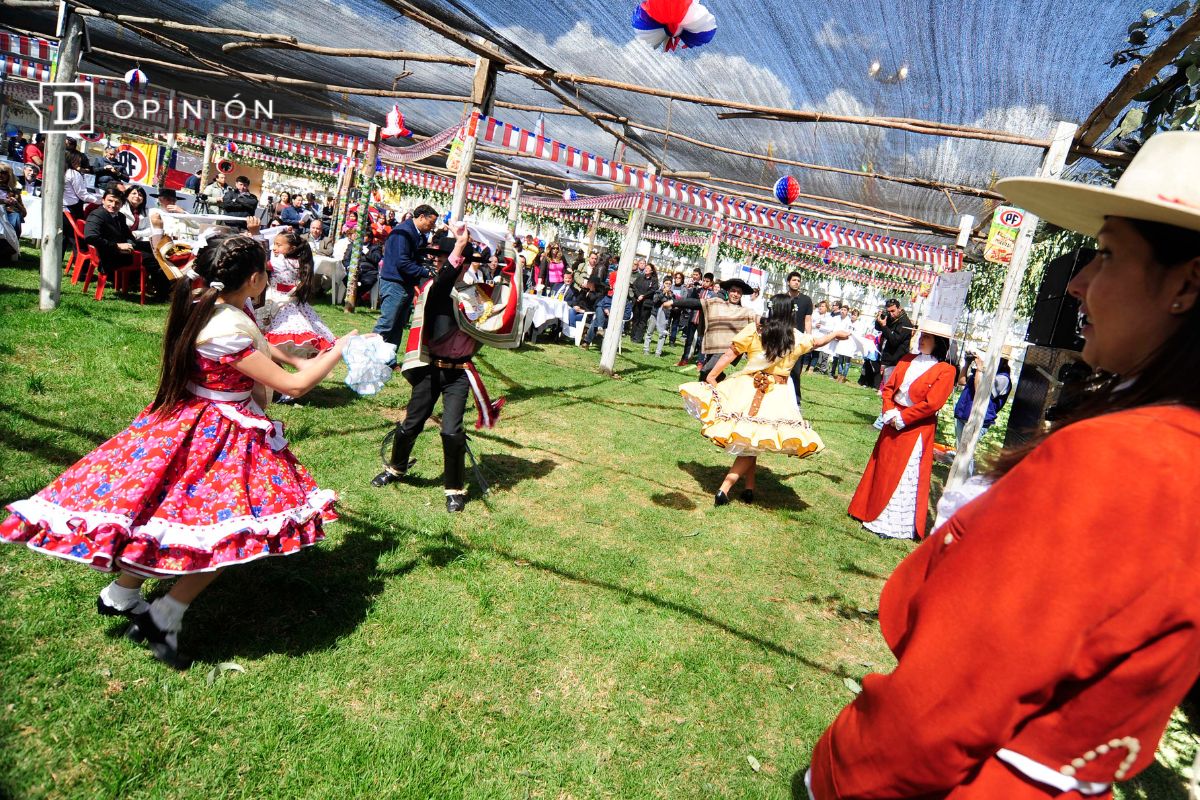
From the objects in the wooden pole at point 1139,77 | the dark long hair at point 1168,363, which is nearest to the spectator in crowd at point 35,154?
the wooden pole at point 1139,77

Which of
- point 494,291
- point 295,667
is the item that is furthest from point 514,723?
point 494,291

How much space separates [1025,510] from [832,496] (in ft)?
22.5

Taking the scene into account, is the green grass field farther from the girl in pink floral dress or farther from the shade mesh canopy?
the shade mesh canopy

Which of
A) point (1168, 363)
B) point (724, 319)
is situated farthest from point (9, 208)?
point (1168, 363)

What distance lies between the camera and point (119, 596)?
2869 mm

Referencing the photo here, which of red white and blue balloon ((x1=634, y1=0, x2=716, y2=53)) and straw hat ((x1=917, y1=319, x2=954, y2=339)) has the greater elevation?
red white and blue balloon ((x1=634, y1=0, x2=716, y2=53))

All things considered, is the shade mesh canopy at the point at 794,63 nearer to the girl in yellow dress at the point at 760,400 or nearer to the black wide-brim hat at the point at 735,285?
the black wide-brim hat at the point at 735,285

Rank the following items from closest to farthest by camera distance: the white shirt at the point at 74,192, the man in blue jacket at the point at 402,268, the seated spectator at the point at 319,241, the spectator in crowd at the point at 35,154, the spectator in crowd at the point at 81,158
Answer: the man in blue jacket at the point at 402,268 < the white shirt at the point at 74,192 < the spectator in crowd at the point at 81,158 < the seated spectator at the point at 319,241 < the spectator in crowd at the point at 35,154

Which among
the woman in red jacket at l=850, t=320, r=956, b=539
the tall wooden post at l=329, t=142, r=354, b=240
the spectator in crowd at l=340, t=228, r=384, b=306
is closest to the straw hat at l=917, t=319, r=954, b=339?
the woman in red jacket at l=850, t=320, r=956, b=539

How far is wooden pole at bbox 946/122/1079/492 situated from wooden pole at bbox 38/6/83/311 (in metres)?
9.20

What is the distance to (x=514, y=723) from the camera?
9.62 ft

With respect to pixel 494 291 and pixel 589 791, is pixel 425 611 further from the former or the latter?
pixel 494 291

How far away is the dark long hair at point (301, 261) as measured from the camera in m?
6.19

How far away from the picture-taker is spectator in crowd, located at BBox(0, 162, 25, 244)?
33.1ft
